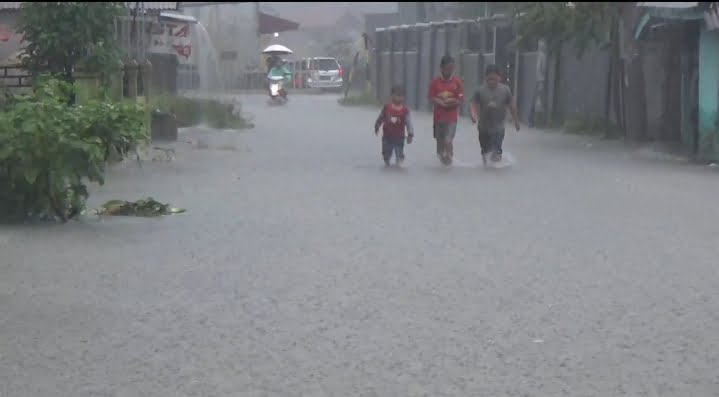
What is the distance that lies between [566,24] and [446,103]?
5544 mm

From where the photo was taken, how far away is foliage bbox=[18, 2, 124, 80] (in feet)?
58.9

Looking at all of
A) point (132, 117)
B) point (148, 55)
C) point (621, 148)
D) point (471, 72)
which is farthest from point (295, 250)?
point (471, 72)

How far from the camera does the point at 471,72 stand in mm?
34750

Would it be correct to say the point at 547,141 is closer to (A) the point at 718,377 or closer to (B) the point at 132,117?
(B) the point at 132,117

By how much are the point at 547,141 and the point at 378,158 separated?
5.33m

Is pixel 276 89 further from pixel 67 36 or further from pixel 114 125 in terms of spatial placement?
pixel 114 125

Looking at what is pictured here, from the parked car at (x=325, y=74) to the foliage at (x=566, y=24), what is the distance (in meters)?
24.1

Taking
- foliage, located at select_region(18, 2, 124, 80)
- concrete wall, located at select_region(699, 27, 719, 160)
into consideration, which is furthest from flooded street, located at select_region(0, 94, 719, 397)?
concrete wall, located at select_region(699, 27, 719, 160)

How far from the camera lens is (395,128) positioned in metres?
17.9

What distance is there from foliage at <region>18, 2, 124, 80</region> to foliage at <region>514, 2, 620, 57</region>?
5.81 metres

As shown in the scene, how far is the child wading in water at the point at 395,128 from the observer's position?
17953 mm

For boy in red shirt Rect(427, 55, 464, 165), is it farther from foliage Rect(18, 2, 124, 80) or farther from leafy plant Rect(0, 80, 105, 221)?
leafy plant Rect(0, 80, 105, 221)

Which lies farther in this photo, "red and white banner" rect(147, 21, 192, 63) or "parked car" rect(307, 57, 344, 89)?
"parked car" rect(307, 57, 344, 89)

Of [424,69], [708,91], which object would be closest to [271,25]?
[424,69]
